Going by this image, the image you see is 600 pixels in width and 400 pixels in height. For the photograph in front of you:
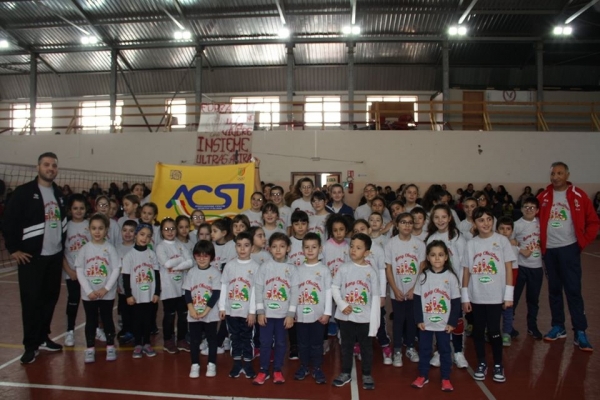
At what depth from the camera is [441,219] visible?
4520 mm

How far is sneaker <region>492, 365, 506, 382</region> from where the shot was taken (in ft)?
13.4

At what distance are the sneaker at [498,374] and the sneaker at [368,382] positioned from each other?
1123mm

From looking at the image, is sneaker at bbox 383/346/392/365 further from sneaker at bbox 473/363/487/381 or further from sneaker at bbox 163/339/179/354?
sneaker at bbox 163/339/179/354

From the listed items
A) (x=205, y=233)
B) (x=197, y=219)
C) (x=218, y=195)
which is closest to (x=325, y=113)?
(x=218, y=195)

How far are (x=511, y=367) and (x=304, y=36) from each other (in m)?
15.8

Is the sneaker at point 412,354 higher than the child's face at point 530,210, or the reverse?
the child's face at point 530,210

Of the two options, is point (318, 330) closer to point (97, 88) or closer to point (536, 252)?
point (536, 252)

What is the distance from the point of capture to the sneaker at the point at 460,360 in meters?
4.43

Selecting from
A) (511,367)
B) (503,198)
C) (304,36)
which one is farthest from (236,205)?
(304,36)

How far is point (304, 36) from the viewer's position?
17.9 metres

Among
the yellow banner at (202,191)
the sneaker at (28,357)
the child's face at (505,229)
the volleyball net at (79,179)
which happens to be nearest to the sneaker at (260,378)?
the sneaker at (28,357)

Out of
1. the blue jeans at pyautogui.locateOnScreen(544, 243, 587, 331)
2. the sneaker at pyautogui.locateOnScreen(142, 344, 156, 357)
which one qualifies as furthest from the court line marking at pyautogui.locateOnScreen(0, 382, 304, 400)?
the blue jeans at pyautogui.locateOnScreen(544, 243, 587, 331)

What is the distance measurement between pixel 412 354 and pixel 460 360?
473mm

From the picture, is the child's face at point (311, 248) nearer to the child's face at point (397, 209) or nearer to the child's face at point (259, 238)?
the child's face at point (259, 238)
